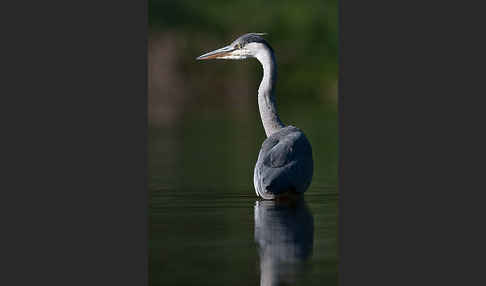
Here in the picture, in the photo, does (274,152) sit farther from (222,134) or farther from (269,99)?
A: (222,134)

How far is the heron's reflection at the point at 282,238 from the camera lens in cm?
647

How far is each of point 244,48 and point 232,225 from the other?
3.58 metres

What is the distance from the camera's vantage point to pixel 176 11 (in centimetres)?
4584

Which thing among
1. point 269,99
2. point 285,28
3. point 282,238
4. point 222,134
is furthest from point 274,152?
point 285,28

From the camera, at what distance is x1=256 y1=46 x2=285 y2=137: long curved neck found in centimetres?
1102

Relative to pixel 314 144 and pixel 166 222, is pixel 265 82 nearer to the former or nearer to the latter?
pixel 166 222

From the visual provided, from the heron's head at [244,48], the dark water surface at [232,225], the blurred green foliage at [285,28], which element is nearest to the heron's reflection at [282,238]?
the dark water surface at [232,225]

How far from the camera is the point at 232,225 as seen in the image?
8367 millimetres

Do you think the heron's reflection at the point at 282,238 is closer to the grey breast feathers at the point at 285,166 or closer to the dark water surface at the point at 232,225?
the dark water surface at the point at 232,225

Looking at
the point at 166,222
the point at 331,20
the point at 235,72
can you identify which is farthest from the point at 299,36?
the point at 166,222

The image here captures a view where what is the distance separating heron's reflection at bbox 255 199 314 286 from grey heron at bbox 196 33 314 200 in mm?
194

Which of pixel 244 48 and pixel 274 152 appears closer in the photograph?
pixel 274 152

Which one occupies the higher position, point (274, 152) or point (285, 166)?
point (274, 152)

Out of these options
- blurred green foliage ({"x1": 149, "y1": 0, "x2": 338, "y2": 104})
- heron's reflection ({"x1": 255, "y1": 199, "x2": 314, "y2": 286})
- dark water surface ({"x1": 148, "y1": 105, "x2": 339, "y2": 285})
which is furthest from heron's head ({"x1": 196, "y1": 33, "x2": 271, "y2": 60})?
blurred green foliage ({"x1": 149, "y1": 0, "x2": 338, "y2": 104})
